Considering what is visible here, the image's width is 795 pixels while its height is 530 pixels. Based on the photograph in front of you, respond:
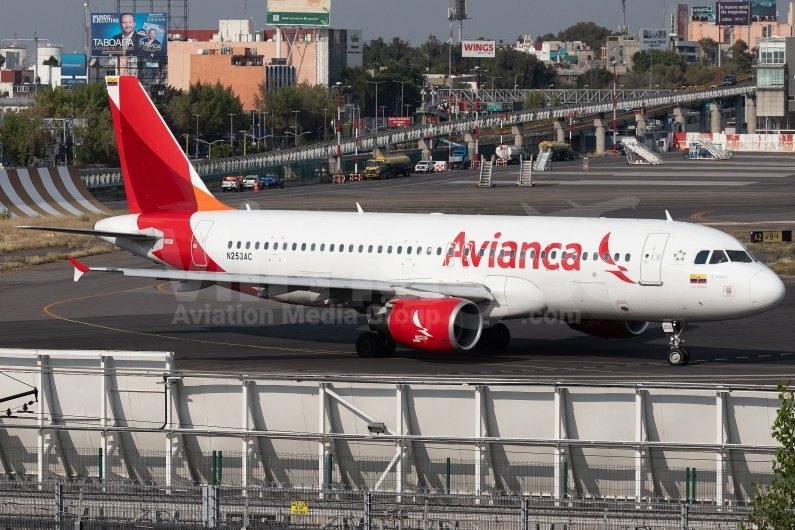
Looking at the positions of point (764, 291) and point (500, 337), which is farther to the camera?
point (500, 337)

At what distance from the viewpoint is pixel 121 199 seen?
388 feet

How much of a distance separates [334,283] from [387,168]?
11737cm

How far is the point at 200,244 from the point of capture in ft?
145

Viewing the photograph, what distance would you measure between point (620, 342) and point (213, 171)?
118 m

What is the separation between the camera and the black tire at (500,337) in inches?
1622

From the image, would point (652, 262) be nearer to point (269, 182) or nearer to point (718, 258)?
point (718, 258)

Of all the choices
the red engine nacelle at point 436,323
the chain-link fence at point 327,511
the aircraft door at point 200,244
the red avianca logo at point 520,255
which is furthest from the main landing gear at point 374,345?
the chain-link fence at point 327,511

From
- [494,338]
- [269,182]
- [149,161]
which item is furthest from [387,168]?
[494,338]

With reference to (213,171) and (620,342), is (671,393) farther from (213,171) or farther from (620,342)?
(213,171)

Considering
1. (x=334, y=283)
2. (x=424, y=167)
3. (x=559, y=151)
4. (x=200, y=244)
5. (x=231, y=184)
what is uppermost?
(x=559, y=151)

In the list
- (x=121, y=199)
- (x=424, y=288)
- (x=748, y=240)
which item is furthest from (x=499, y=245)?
(x=121, y=199)

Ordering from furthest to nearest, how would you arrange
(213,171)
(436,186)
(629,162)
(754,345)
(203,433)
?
(629,162) → (213,171) → (436,186) → (754,345) → (203,433)

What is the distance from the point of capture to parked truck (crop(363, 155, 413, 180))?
154 m

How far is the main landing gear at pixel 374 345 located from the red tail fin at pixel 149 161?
1030cm
